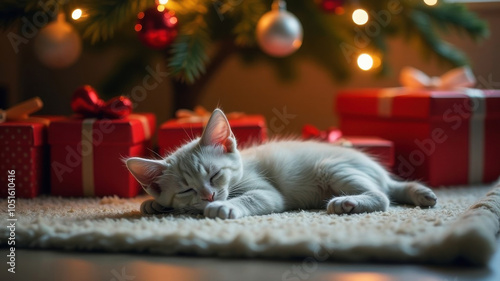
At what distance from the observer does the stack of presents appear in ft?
4.39

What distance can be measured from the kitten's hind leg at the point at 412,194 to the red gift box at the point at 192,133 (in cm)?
39

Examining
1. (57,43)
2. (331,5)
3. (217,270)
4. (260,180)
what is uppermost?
(331,5)

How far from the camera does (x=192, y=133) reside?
53.9 inches

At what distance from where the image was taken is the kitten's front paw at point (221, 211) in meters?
0.97

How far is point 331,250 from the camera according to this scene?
77 centimetres

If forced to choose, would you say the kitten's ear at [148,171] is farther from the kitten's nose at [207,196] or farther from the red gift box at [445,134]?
the red gift box at [445,134]

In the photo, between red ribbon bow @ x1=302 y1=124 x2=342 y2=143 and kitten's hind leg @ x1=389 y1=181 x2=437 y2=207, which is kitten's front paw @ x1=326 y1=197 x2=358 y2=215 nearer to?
kitten's hind leg @ x1=389 y1=181 x2=437 y2=207

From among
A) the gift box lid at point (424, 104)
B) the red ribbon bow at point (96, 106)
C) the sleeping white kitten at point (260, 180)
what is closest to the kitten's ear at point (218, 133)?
the sleeping white kitten at point (260, 180)

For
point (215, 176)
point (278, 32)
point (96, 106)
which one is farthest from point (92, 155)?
point (278, 32)

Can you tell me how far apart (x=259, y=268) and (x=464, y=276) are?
0.28 metres

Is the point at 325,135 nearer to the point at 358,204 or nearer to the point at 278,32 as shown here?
the point at 278,32

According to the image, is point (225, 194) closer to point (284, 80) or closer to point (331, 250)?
point (331, 250)

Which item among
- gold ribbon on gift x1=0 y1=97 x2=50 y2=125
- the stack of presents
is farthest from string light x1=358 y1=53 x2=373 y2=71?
gold ribbon on gift x1=0 y1=97 x2=50 y2=125

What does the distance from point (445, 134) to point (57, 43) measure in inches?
45.0
